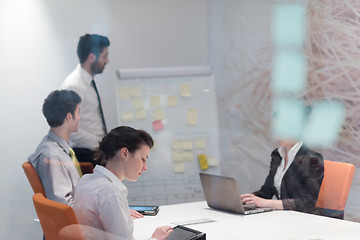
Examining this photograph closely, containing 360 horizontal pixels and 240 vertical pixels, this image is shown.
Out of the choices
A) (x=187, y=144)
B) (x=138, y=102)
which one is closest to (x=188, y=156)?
(x=187, y=144)

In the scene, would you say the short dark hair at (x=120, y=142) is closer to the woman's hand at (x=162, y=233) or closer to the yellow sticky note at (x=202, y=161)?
the woman's hand at (x=162, y=233)

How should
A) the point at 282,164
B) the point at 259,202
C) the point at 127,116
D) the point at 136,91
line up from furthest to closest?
the point at 136,91 < the point at 127,116 < the point at 282,164 < the point at 259,202

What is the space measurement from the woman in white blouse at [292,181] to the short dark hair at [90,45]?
1492 mm

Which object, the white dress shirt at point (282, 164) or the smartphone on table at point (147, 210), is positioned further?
the white dress shirt at point (282, 164)

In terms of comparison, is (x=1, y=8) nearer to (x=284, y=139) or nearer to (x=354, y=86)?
(x=284, y=139)

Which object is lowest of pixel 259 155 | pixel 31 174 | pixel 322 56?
pixel 259 155

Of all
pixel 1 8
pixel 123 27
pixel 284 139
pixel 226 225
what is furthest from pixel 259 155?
pixel 1 8

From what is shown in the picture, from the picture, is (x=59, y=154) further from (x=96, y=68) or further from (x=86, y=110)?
(x=96, y=68)

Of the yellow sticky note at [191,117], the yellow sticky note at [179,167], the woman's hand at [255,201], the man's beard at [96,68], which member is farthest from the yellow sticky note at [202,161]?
the woman's hand at [255,201]

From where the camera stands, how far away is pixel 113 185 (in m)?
1.75

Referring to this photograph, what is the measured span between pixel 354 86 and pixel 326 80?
220 mm

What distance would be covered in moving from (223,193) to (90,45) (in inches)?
61.7

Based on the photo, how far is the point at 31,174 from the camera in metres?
2.56

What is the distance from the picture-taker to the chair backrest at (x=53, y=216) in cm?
158
